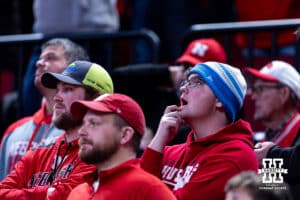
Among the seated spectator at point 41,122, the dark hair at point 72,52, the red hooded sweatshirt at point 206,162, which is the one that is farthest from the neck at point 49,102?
the red hooded sweatshirt at point 206,162

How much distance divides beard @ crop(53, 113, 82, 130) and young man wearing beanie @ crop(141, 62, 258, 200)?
26.8 inches

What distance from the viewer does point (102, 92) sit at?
27.7 ft

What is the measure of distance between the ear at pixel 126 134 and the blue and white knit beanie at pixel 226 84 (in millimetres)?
780

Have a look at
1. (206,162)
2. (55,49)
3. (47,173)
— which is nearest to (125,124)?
(206,162)

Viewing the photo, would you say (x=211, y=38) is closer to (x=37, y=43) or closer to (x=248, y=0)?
(x=248, y=0)

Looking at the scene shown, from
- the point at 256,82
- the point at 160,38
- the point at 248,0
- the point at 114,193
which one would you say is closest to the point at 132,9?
the point at 160,38

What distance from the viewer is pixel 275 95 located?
9.82m

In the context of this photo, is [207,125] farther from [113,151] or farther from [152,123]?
[152,123]

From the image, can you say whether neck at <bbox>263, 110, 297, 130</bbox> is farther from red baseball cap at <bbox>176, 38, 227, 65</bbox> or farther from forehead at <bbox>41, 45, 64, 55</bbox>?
forehead at <bbox>41, 45, 64, 55</bbox>

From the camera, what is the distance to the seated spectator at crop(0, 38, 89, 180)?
30.9 ft

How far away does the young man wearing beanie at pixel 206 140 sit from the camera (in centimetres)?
740

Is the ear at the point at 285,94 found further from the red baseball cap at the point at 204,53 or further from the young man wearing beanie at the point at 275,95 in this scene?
the red baseball cap at the point at 204,53

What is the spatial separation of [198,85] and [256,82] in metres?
2.04

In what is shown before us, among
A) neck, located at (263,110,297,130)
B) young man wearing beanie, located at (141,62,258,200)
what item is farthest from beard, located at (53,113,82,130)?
neck, located at (263,110,297,130)
